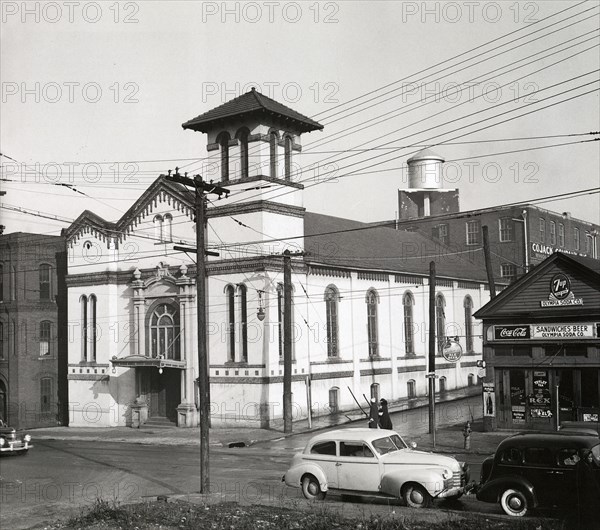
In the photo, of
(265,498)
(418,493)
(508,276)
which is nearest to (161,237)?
(265,498)

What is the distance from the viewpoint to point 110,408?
41188 millimetres

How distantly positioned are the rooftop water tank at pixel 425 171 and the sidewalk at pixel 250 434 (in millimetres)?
32544

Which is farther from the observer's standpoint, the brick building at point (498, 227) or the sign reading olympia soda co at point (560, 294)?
the brick building at point (498, 227)

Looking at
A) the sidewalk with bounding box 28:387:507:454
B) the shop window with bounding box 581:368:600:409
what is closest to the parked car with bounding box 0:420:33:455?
the sidewalk with bounding box 28:387:507:454

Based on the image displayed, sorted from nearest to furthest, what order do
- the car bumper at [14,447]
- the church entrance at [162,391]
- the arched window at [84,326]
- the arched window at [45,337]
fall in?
the car bumper at [14,447] < the church entrance at [162,391] < the arched window at [84,326] < the arched window at [45,337]

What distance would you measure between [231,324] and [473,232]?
32.1m

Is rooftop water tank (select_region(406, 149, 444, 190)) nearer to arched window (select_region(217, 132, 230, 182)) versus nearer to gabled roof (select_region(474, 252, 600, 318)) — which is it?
arched window (select_region(217, 132, 230, 182))

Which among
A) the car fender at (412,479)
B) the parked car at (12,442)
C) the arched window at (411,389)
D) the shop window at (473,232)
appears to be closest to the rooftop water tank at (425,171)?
the shop window at (473,232)

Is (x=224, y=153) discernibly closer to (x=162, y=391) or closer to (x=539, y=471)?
(x=162, y=391)

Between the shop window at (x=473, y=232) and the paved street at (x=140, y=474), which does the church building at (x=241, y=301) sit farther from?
the shop window at (x=473, y=232)

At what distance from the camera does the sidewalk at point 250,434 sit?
27.2 meters

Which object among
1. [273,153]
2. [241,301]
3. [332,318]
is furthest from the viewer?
[332,318]

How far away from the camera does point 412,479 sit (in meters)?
15.9

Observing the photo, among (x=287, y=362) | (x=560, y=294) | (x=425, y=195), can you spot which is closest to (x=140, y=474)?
(x=287, y=362)
